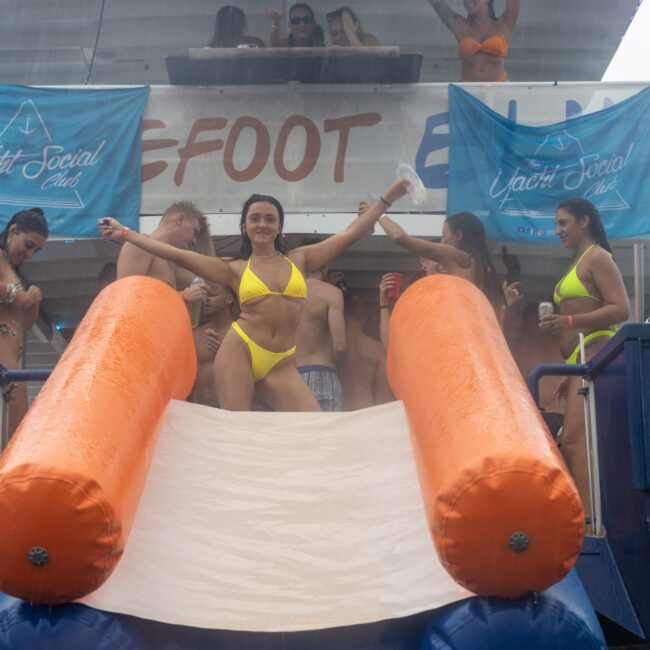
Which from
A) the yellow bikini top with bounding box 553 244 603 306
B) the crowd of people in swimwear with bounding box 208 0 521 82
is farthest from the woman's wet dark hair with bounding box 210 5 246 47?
the yellow bikini top with bounding box 553 244 603 306

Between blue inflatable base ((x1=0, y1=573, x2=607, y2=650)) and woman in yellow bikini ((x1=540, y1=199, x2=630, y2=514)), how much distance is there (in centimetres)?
191

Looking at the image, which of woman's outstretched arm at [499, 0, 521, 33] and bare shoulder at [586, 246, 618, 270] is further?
woman's outstretched arm at [499, 0, 521, 33]

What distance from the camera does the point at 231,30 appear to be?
9.52 meters

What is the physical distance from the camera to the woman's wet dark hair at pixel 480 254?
611cm

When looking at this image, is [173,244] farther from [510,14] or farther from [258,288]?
[510,14]

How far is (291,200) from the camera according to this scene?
816cm

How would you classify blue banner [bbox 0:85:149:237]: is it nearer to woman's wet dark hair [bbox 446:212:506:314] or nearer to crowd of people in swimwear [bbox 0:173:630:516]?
crowd of people in swimwear [bbox 0:173:630:516]

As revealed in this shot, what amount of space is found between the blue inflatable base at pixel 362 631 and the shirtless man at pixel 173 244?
Result: 2956mm

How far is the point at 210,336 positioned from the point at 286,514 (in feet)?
9.45

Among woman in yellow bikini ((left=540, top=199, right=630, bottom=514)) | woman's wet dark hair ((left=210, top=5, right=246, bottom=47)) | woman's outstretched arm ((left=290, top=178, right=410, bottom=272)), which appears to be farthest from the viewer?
woman's wet dark hair ((left=210, top=5, right=246, bottom=47))

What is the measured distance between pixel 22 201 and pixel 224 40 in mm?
2546

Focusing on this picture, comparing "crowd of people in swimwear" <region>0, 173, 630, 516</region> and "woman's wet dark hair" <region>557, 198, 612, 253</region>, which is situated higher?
"woman's wet dark hair" <region>557, 198, 612, 253</region>

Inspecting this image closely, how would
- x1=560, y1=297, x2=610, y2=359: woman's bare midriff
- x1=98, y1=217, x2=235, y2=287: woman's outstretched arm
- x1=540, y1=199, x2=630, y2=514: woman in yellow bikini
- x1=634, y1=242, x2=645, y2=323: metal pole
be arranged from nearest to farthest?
1. x1=540, y1=199, x2=630, y2=514: woman in yellow bikini
2. x1=98, y1=217, x2=235, y2=287: woman's outstretched arm
3. x1=560, y1=297, x2=610, y2=359: woman's bare midriff
4. x1=634, y1=242, x2=645, y2=323: metal pole

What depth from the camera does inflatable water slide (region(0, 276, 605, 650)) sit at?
323 cm
